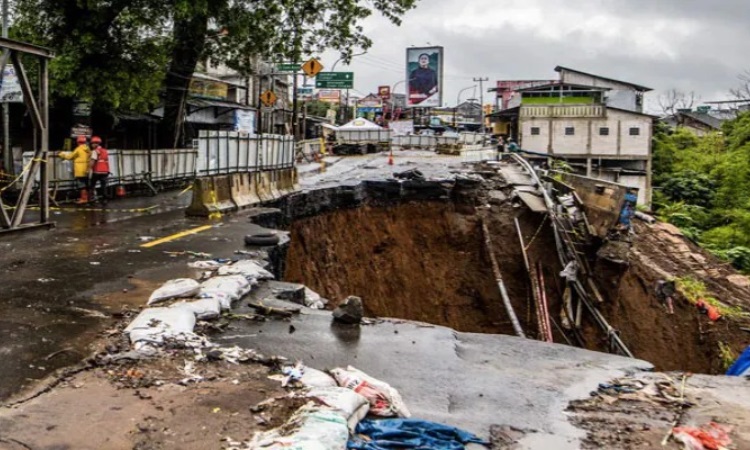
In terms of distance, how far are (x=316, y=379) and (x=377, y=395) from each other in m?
0.54

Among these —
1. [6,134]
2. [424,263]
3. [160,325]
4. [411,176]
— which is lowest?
[424,263]

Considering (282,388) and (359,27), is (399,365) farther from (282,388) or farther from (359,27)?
(359,27)

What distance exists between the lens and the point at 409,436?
3621mm

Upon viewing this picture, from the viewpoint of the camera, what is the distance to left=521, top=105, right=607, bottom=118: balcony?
139 ft

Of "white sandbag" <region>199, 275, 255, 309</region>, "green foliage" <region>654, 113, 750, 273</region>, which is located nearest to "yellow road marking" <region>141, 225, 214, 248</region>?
"white sandbag" <region>199, 275, 255, 309</region>

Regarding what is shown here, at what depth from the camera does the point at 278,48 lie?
21438 mm

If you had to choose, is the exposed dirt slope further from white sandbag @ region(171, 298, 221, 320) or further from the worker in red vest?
the worker in red vest

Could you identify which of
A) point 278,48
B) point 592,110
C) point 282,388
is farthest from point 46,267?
point 592,110

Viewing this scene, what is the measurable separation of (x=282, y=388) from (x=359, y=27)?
19.8m

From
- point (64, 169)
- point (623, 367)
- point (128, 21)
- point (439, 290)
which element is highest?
point (128, 21)

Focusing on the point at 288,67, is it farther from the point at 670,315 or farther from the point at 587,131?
the point at 587,131

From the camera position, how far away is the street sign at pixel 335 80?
3988cm

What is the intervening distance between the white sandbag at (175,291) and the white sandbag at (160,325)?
1.21ft

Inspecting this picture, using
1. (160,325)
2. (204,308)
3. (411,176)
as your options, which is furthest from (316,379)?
(411,176)
